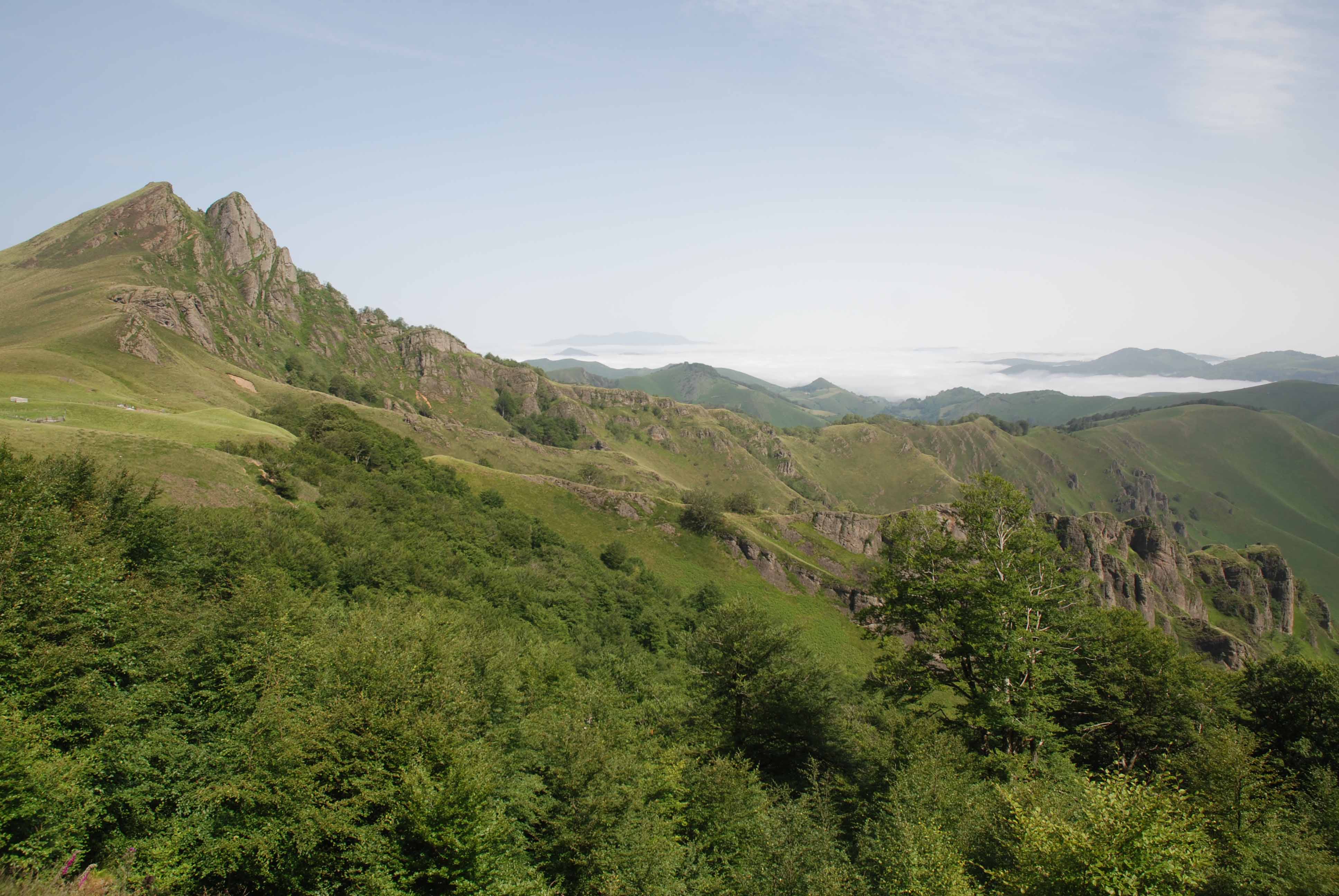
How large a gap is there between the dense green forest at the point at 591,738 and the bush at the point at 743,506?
76.1 meters

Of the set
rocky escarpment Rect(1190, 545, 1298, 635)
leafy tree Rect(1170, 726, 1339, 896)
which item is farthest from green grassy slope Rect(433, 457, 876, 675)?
rocky escarpment Rect(1190, 545, 1298, 635)

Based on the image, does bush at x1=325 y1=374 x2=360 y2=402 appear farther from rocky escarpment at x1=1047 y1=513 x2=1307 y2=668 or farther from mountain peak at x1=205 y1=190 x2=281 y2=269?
rocky escarpment at x1=1047 y1=513 x2=1307 y2=668

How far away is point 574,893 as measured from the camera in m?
22.9

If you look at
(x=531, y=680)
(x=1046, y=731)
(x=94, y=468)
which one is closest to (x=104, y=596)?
(x=94, y=468)

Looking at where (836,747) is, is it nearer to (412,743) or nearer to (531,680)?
(531,680)

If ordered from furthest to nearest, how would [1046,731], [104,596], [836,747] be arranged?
[836,747] < [1046,731] < [104,596]

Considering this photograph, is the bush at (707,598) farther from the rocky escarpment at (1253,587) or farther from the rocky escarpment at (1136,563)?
the rocky escarpment at (1253,587)

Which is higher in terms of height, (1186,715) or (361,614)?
(361,614)

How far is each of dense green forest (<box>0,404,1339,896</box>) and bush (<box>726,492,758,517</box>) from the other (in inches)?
2995

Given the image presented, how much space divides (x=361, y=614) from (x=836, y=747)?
28.2 m

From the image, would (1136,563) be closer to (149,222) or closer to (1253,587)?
(1253,587)

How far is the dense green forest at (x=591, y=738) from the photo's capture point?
19594 millimetres

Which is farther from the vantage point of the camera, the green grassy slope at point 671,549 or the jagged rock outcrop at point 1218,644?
the jagged rock outcrop at point 1218,644

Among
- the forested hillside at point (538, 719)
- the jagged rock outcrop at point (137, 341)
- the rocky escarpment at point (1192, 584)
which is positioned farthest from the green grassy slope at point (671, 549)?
the rocky escarpment at point (1192, 584)
